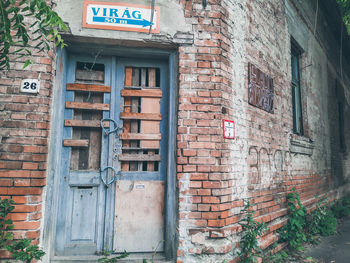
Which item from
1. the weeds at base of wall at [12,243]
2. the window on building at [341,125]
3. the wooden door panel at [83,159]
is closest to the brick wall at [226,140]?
the wooden door panel at [83,159]

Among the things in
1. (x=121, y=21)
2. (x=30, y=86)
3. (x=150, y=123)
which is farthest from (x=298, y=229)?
(x=30, y=86)

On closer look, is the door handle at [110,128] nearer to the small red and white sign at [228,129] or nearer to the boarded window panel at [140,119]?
the boarded window panel at [140,119]

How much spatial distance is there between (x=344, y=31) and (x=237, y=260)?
842 cm

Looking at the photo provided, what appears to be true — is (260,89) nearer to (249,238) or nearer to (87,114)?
(249,238)

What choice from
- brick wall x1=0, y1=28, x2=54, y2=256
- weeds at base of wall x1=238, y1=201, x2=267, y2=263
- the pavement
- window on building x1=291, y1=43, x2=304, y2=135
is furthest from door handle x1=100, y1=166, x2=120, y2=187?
window on building x1=291, y1=43, x2=304, y2=135

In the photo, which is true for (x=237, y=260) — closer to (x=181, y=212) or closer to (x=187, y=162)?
(x=181, y=212)

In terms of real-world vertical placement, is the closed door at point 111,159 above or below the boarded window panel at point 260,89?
below

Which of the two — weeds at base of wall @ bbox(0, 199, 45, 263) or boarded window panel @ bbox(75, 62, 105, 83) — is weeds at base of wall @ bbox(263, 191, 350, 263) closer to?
weeds at base of wall @ bbox(0, 199, 45, 263)

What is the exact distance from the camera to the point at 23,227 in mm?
2580

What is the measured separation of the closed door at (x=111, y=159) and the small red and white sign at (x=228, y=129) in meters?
0.76

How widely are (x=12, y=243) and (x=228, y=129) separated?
270 centimetres

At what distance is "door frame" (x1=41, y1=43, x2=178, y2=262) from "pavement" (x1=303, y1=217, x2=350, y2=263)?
8.01 ft

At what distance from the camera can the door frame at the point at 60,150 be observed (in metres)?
2.80

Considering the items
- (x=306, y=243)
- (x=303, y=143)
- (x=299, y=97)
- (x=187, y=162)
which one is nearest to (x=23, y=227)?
(x=187, y=162)
